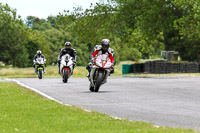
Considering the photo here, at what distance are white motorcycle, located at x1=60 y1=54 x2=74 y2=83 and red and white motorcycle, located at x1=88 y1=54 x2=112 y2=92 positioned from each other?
23.6ft

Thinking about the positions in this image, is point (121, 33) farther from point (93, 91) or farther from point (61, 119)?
point (61, 119)

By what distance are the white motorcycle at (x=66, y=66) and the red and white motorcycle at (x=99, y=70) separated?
7207 millimetres

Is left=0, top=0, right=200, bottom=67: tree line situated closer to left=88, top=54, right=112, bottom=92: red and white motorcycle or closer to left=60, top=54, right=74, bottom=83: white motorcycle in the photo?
left=60, top=54, right=74, bottom=83: white motorcycle

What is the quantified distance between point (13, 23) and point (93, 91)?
73399 millimetres

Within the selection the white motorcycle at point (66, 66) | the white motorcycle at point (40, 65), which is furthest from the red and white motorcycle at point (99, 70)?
the white motorcycle at point (40, 65)

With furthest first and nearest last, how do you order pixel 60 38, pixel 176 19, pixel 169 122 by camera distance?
pixel 60 38 < pixel 176 19 < pixel 169 122

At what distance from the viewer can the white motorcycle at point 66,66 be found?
2575 cm

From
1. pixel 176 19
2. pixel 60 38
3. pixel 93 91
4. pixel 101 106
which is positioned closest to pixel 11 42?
pixel 60 38

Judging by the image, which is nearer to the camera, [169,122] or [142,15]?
[169,122]

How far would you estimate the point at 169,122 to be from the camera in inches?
364

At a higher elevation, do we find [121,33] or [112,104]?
[121,33]

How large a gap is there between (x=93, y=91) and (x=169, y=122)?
945 cm

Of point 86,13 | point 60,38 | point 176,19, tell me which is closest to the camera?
point 176,19

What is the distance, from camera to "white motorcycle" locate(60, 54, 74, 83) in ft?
84.5
